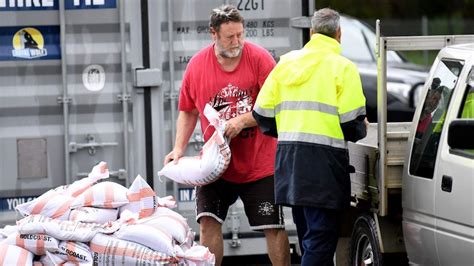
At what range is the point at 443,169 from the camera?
7047mm

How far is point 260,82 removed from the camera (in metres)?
8.23

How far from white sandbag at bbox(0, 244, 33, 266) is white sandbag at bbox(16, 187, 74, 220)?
0.92 ft

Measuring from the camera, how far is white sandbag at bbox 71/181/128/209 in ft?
23.8

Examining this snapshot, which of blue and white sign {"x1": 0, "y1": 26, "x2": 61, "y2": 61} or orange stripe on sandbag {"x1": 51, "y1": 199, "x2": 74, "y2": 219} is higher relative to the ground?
blue and white sign {"x1": 0, "y1": 26, "x2": 61, "y2": 61}

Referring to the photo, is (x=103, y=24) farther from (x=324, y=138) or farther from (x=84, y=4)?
(x=324, y=138)

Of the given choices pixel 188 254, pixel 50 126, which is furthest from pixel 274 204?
pixel 50 126

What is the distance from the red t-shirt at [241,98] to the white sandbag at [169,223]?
98 cm

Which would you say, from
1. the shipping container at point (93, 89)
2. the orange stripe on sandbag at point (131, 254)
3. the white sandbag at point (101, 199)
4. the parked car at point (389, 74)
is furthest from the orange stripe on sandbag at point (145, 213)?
the parked car at point (389, 74)

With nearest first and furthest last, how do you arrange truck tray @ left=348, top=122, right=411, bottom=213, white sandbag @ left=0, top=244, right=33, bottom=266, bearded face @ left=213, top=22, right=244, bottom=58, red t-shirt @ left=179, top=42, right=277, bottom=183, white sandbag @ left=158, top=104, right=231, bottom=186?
white sandbag @ left=0, top=244, right=33, bottom=266
truck tray @ left=348, top=122, right=411, bottom=213
white sandbag @ left=158, top=104, right=231, bottom=186
bearded face @ left=213, top=22, right=244, bottom=58
red t-shirt @ left=179, top=42, right=277, bottom=183

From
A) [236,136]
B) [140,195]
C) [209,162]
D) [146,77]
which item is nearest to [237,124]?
[236,136]

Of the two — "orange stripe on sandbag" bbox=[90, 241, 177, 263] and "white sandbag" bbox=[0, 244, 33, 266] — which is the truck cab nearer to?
"orange stripe on sandbag" bbox=[90, 241, 177, 263]

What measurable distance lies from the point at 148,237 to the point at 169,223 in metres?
0.26

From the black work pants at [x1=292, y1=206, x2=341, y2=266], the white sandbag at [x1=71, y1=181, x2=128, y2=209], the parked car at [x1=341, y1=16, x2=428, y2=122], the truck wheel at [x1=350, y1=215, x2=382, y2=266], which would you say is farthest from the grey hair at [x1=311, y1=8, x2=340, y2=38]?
the parked car at [x1=341, y1=16, x2=428, y2=122]

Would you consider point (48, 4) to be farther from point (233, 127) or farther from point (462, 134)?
point (462, 134)
